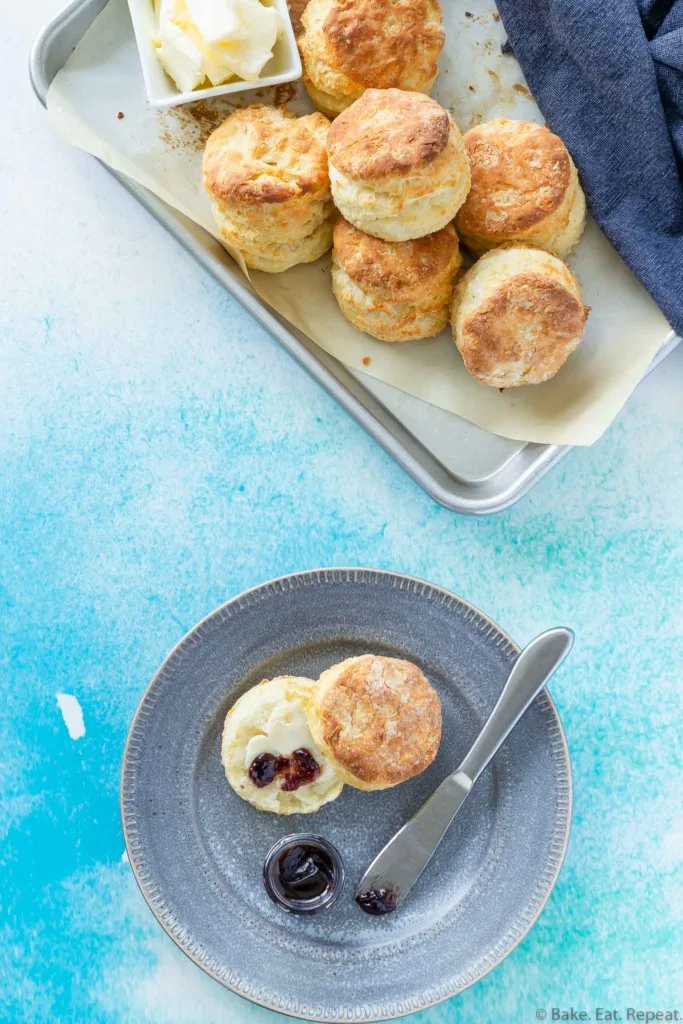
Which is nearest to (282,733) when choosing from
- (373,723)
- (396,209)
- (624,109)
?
(373,723)

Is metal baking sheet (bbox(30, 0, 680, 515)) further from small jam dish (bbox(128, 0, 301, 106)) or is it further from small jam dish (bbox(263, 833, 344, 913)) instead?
small jam dish (bbox(263, 833, 344, 913))

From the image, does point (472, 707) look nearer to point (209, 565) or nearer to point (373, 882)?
point (373, 882)

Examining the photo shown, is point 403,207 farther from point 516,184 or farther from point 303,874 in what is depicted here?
point 303,874

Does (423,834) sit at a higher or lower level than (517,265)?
lower

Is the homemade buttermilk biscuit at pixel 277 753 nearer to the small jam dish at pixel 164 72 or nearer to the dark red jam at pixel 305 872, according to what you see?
the dark red jam at pixel 305 872

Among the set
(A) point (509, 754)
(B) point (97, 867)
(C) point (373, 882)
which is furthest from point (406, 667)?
(B) point (97, 867)
